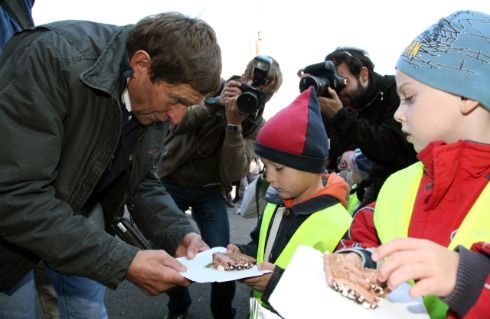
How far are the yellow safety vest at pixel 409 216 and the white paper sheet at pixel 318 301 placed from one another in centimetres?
10

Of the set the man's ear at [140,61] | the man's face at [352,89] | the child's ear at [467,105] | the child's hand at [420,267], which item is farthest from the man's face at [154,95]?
the man's face at [352,89]

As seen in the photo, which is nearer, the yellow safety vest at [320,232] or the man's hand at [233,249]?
the yellow safety vest at [320,232]

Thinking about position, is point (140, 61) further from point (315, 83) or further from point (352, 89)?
point (352, 89)

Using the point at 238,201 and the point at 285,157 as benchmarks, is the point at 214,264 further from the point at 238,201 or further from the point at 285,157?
the point at 238,201

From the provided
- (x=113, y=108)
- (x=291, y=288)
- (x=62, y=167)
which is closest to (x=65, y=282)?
(x=62, y=167)

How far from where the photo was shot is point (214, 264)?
1.69 m

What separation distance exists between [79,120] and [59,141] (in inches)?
4.0

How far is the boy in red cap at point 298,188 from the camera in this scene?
1.72 m

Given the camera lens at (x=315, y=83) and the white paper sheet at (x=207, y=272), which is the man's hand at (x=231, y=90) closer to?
the camera lens at (x=315, y=83)

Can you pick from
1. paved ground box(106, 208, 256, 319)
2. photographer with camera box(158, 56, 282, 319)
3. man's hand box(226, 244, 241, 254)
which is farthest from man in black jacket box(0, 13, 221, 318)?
paved ground box(106, 208, 256, 319)

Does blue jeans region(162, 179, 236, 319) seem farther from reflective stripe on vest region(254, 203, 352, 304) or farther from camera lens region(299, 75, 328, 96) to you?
reflective stripe on vest region(254, 203, 352, 304)

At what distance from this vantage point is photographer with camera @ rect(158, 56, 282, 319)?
2.59 meters

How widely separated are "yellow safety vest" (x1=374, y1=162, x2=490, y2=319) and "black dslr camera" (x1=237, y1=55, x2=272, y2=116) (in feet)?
4.38

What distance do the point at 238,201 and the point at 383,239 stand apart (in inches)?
226
